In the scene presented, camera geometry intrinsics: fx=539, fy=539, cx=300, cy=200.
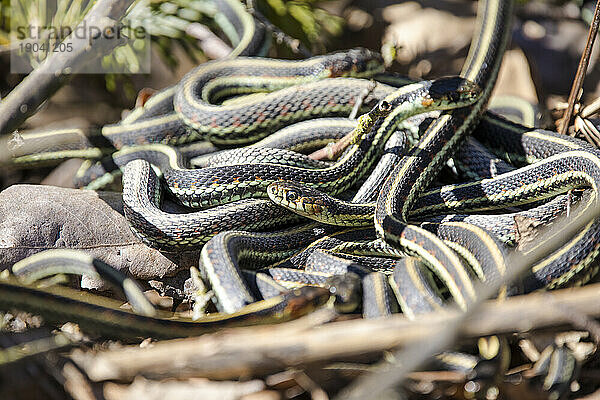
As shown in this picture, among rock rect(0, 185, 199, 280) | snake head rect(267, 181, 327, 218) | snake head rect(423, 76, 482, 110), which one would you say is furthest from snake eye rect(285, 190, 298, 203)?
snake head rect(423, 76, 482, 110)

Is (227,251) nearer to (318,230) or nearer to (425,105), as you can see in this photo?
(318,230)

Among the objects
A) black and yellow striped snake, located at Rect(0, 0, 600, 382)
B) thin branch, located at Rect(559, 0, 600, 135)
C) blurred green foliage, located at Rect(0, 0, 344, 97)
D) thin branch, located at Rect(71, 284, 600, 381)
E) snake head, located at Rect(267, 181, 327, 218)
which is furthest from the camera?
blurred green foliage, located at Rect(0, 0, 344, 97)

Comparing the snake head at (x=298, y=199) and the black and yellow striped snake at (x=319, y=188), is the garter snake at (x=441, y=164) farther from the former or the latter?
the snake head at (x=298, y=199)

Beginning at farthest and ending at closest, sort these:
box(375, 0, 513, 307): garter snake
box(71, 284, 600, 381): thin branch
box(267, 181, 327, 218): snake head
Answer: box(267, 181, 327, 218): snake head
box(375, 0, 513, 307): garter snake
box(71, 284, 600, 381): thin branch

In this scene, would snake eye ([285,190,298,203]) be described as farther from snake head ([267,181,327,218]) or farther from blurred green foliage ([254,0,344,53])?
blurred green foliage ([254,0,344,53])

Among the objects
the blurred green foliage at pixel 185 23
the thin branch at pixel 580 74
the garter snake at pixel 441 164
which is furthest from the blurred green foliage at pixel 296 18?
the thin branch at pixel 580 74

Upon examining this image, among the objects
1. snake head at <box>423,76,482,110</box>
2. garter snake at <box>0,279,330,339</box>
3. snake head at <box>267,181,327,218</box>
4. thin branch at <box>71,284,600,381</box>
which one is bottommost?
garter snake at <box>0,279,330,339</box>

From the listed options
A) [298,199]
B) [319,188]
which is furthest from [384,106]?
[298,199]

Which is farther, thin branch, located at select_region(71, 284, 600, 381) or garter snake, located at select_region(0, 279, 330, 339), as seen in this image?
garter snake, located at select_region(0, 279, 330, 339)
